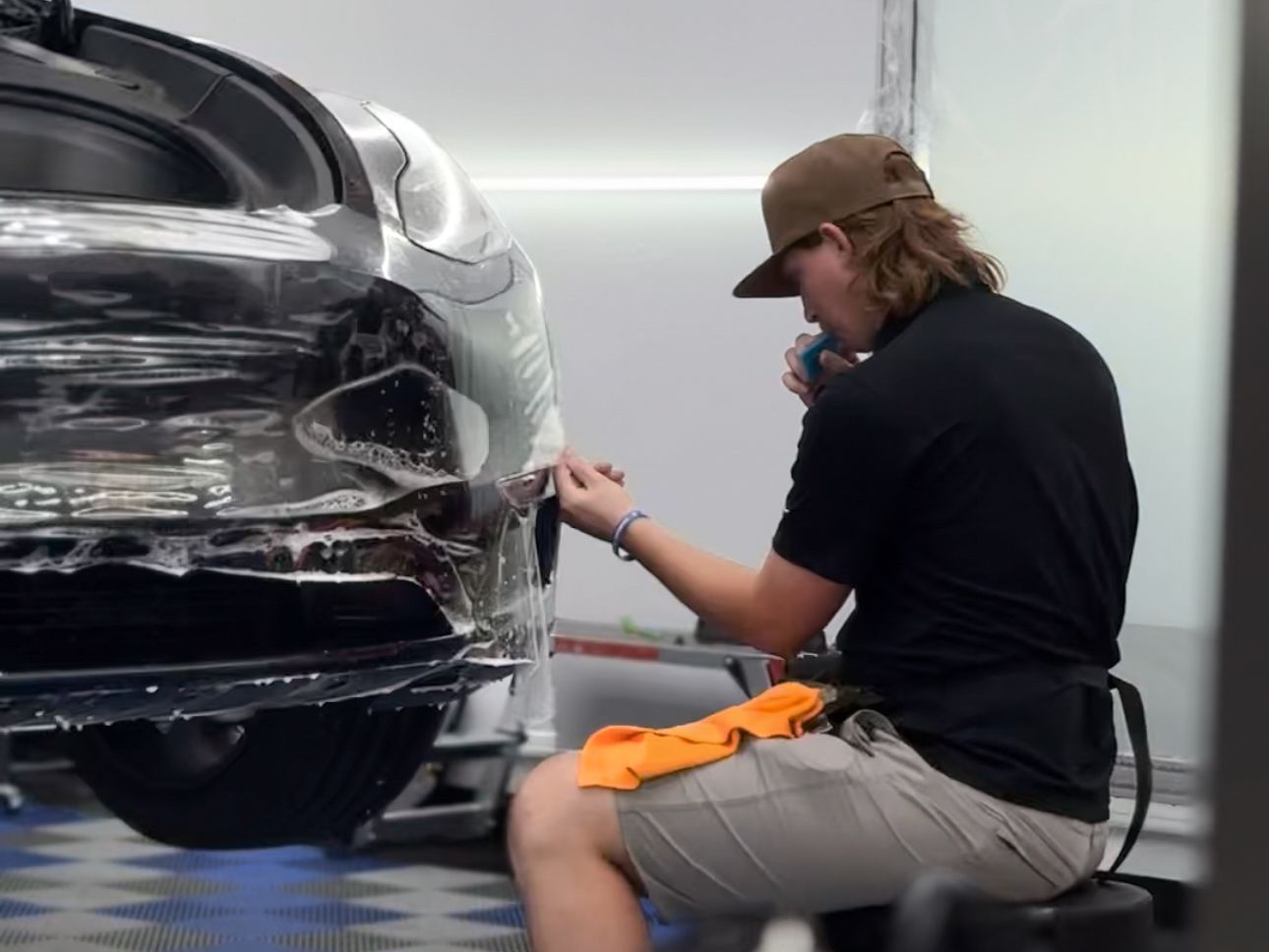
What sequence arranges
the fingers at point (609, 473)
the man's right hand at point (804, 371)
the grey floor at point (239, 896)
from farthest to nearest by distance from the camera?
the grey floor at point (239, 896), the man's right hand at point (804, 371), the fingers at point (609, 473)

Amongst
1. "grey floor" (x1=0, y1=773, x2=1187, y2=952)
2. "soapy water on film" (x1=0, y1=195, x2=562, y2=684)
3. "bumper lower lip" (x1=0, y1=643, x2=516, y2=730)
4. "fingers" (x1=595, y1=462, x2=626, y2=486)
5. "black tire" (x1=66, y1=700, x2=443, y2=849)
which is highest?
"soapy water on film" (x1=0, y1=195, x2=562, y2=684)

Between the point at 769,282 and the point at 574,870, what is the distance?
2.25 feet

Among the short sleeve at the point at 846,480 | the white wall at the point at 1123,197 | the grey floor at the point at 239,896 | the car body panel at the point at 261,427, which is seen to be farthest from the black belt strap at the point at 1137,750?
the grey floor at the point at 239,896

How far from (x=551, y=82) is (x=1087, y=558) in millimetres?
2145

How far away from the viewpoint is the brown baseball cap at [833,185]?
1771 mm

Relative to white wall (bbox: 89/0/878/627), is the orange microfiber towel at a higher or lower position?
lower

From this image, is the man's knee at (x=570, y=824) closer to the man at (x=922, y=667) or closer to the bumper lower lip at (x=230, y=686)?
the man at (x=922, y=667)

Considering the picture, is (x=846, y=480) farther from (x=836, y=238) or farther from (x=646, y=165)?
(x=646, y=165)

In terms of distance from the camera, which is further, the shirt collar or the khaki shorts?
the shirt collar

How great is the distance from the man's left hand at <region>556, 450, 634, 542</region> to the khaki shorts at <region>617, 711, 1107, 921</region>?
1.10 ft

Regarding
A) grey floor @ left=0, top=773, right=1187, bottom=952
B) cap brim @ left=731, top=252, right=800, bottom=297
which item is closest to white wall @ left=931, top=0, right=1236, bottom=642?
cap brim @ left=731, top=252, right=800, bottom=297

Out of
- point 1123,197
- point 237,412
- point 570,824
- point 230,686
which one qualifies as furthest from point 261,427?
point 1123,197

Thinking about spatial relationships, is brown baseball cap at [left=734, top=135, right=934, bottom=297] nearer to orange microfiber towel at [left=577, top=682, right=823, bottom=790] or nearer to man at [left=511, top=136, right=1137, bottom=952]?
man at [left=511, top=136, right=1137, bottom=952]

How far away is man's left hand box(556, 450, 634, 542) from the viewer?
1.83 m
